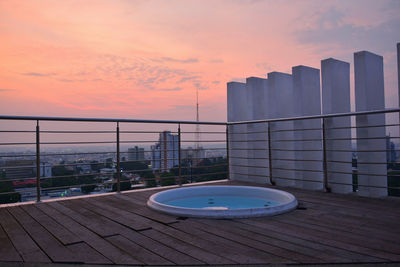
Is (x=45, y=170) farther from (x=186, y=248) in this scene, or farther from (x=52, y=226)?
(x=186, y=248)

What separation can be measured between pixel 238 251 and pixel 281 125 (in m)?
2.91

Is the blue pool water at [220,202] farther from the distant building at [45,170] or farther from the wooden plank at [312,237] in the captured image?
the distant building at [45,170]

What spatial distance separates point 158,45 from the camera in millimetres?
5664

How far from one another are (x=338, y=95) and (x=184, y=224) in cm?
258

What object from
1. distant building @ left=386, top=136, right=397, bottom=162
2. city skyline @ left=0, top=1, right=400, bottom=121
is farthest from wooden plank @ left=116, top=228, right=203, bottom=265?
city skyline @ left=0, top=1, right=400, bottom=121

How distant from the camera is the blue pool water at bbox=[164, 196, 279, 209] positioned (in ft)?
10.5

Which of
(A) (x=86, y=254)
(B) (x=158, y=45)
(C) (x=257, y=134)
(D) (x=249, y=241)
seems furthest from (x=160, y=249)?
(B) (x=158, y=45)

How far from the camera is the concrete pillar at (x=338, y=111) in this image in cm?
355

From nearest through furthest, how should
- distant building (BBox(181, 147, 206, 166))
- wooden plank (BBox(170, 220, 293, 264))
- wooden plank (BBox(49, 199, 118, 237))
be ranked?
wooden plank (BBox(170, 220, 293, 264)), wooden plank (BBox(49, 199, 118, 237)), distant building (BBox(181, 147, 206, 166))

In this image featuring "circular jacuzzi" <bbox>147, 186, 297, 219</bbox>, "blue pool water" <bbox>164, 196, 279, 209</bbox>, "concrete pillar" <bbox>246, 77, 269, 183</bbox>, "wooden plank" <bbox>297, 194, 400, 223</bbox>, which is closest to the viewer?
"wooden plank" <bbox>297, 194, 400, 223</bbox>

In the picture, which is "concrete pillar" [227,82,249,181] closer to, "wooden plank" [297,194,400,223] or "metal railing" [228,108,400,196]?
"metal railing" [228,108,400,196]

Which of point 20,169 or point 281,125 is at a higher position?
point 281,125

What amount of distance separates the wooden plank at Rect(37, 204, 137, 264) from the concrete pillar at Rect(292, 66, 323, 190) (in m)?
2.75

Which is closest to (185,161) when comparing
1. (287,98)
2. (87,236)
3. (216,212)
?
(287,98)
